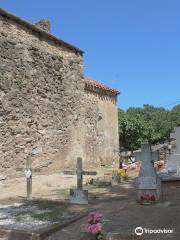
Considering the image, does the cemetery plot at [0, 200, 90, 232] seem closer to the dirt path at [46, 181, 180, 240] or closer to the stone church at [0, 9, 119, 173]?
the dirt path at [46, 181, 180, 240]

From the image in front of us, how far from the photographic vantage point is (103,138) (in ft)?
73.8

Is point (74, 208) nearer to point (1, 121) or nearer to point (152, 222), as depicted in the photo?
point (152, 222)

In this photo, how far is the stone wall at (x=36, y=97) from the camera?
51.4 feet

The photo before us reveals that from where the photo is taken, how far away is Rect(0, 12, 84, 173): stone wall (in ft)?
51.4

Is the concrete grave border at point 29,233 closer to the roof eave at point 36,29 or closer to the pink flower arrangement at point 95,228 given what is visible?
the pink flower arrangement at point 95,228

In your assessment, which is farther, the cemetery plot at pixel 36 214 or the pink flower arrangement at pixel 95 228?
the cemetery plot at pixel 36 214

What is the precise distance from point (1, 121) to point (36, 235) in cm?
894

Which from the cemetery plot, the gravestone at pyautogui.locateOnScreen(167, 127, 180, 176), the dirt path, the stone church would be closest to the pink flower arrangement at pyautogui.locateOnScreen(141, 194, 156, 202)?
the dirt path

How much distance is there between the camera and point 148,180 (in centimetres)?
951

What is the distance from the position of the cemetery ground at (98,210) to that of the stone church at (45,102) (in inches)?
136

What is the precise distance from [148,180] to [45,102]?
9080 millimetres

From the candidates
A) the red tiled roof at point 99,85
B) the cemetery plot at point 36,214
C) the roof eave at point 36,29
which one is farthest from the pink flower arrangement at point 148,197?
the red tiled roof at point 99,85

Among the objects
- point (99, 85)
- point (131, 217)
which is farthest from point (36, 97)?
point (131, 217)

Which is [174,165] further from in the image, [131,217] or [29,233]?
[29,233]
